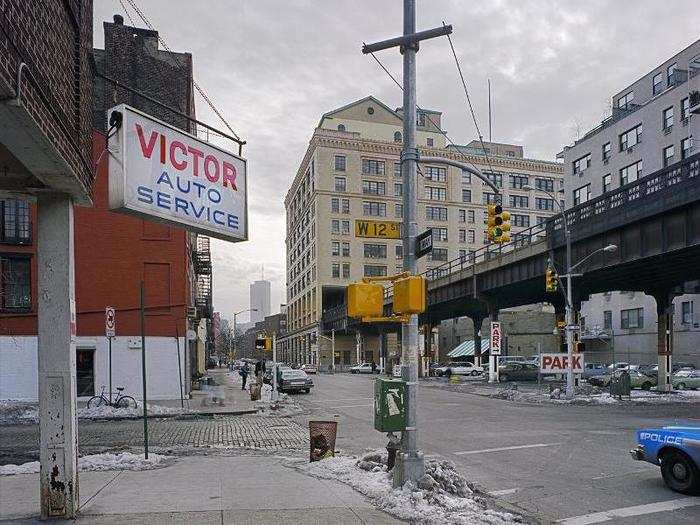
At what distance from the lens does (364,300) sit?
8.95 meters

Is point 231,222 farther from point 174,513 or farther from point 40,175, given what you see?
point 174,513

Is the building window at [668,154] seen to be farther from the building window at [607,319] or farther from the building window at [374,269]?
the building window at [374,269]

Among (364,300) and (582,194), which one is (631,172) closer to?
(582,194)

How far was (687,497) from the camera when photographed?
30.9 feet

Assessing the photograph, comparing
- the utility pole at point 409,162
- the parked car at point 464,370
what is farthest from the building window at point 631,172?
the utility pole at point 409,162

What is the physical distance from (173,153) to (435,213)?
100 m

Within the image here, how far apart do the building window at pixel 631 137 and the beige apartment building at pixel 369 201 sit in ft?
109

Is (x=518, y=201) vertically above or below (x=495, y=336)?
above

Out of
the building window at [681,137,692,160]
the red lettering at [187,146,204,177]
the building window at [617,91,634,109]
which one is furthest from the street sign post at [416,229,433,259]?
the building window at [617,91,634,109]

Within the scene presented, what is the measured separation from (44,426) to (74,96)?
377cm

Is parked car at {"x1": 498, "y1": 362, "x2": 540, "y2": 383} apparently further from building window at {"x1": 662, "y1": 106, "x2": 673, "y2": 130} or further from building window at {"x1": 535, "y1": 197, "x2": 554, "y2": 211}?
building window at {"x1": 535, "y1": 197, "x2": 554, "y2": 211}

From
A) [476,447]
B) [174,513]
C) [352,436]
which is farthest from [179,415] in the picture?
[174,513]

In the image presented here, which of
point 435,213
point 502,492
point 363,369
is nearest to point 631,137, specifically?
point 363,369

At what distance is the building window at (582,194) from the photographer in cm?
6172
